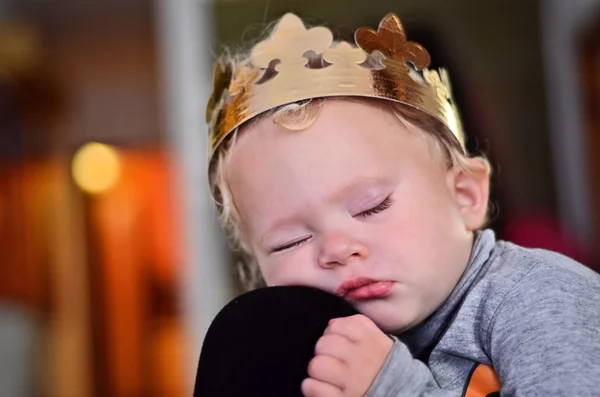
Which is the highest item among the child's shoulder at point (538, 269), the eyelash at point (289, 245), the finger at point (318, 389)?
the eyelash at point (289, 245)

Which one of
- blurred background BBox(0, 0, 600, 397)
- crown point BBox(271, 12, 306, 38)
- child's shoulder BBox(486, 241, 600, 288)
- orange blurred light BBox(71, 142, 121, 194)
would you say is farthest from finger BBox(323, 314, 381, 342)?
orange blurred light BBox(71, 142, 121, 194)

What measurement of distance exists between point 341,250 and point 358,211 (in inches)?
1.3

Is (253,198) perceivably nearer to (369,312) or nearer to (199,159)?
(369,312)

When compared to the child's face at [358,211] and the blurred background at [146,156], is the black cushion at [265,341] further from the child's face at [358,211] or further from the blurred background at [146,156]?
the blurred background at [146,156]

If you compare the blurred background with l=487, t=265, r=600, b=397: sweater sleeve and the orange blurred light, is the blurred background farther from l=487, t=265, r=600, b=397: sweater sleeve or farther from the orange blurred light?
l=487, t=265, r=600, b=397: sweater sleeve

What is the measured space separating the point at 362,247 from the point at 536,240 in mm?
1243

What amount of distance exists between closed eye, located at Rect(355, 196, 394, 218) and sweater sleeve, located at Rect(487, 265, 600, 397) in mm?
110

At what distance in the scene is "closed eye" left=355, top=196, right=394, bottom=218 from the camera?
1.84 feet

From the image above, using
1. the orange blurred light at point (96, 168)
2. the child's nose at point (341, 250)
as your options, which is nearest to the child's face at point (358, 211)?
the child's nose at point (341, 250)

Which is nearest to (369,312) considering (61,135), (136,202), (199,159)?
(199,159)

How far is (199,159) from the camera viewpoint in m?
2.83

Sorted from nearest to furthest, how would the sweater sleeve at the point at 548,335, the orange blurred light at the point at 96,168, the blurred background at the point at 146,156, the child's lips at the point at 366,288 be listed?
the sweater sleeve at the point at 548,335 < the child's lips at the point at 366,288 < the blurred background at the point at 146,156 < the orange blurred light at the point at 96,168

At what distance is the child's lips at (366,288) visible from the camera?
1.80 feet

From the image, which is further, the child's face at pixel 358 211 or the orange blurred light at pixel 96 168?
the orange blurred light at pixel 96 168
